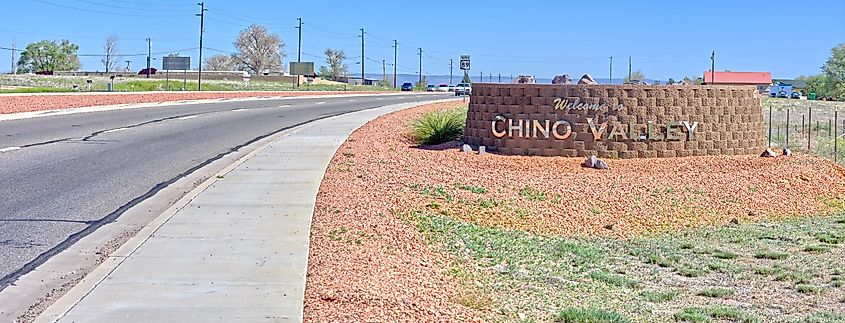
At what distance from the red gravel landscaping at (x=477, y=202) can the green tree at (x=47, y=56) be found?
14510cm

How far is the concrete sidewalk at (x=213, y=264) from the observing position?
6969mm

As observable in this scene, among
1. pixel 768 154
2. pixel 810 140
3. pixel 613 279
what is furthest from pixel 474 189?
pixel 810 140

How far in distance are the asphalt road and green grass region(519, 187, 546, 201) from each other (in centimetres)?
530

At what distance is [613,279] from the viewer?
31.9 ft

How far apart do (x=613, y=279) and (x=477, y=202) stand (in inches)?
184

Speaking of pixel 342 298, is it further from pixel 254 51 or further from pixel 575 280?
pixel 254 51

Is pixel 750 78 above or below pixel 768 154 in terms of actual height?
above

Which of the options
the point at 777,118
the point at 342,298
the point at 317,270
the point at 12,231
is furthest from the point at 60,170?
the point at 777,118

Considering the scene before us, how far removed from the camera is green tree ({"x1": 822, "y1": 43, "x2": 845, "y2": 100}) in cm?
9169

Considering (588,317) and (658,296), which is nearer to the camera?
(588,317)

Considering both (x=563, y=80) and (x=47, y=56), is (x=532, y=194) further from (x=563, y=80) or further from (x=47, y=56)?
(x=47, y=56)

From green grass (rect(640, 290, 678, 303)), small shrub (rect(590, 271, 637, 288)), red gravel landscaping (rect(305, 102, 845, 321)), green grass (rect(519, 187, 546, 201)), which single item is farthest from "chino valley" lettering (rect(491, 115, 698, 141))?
green grass (rect(640, 290, 678, 303))

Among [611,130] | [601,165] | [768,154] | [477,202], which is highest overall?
[611,130]

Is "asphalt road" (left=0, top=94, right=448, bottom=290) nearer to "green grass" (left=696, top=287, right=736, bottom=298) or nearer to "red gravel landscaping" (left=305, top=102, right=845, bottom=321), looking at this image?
"red gravel landscaping" (left=305, top=102, right=845, bottom=321)
